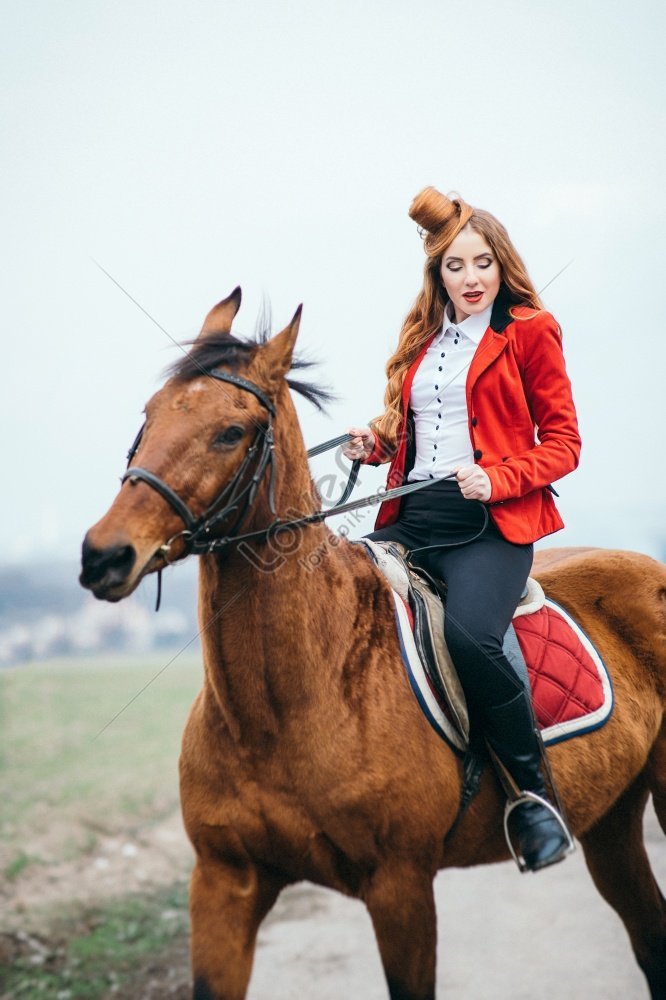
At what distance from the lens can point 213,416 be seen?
Answer: 8.21 feet

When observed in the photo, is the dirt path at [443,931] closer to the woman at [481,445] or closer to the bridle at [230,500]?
the woman at [481,445]

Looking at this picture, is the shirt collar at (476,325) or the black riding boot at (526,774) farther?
the shirt collar at (476,325)

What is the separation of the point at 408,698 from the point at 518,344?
1.30 meters

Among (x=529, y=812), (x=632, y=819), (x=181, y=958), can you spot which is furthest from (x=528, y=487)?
(x=181, y=958)

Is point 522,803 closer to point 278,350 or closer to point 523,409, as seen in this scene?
point 523,409

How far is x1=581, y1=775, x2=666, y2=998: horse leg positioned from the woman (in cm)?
120

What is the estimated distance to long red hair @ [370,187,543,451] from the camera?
3340 mm

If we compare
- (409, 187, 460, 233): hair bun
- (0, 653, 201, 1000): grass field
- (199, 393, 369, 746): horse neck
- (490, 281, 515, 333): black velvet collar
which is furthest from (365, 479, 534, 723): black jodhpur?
(0, 653, 201, 1000): grass field

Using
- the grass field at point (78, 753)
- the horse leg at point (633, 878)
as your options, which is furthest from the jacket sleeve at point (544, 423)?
the grass field at point (78, 753)

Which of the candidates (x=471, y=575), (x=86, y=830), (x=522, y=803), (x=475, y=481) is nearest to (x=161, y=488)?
(x=475, y=481)

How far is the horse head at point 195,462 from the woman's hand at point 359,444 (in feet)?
2.20

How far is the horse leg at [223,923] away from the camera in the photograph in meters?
2.75

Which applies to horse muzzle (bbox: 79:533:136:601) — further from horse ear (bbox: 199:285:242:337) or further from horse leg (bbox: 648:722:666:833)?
horse leg (bbox: 648:722:666:833)

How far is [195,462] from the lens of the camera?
2.45m
